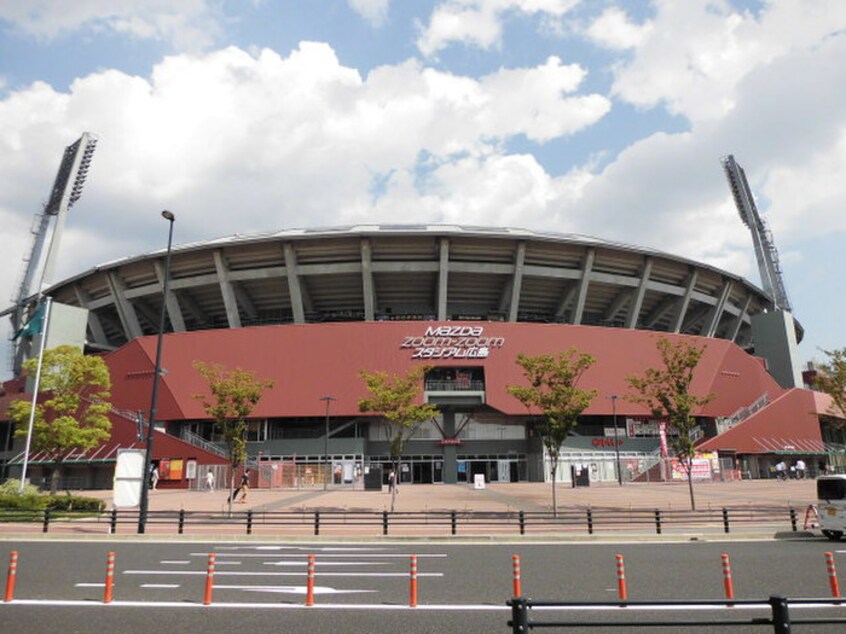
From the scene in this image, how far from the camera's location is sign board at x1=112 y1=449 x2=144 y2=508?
20.1 m

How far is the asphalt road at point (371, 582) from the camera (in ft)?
27.7

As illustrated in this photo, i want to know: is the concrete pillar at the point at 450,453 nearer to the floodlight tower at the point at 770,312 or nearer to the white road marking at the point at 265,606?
the floodlight tower at the point at 770,312

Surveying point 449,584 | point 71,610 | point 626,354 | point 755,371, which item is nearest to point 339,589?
point 449,584

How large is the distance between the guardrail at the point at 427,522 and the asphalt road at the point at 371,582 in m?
1.87

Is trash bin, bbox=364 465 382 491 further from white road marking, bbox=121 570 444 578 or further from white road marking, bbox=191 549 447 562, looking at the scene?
white road marking, bbox=121 570 444 578

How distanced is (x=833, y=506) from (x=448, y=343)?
33.4 metres

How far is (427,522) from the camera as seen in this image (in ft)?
69.9

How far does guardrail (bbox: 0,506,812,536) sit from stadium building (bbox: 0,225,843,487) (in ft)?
74.2

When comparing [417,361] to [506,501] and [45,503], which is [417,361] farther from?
[45,503]

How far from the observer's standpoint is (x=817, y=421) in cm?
5841

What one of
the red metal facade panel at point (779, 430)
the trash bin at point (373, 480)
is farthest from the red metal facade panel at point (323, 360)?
the trash bin at point (373, 480)

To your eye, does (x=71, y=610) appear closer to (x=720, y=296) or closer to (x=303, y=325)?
(x=303, y=325)

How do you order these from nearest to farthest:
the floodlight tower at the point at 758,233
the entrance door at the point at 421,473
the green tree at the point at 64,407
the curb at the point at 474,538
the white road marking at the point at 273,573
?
the white road marking at the point at 273,573
the curb at the point at 474,538
the green tree at the point at 64,407
the entrance door at the point at 421,473
the floodlight tower at the point at 758,233

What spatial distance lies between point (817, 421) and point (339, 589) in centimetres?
6125
